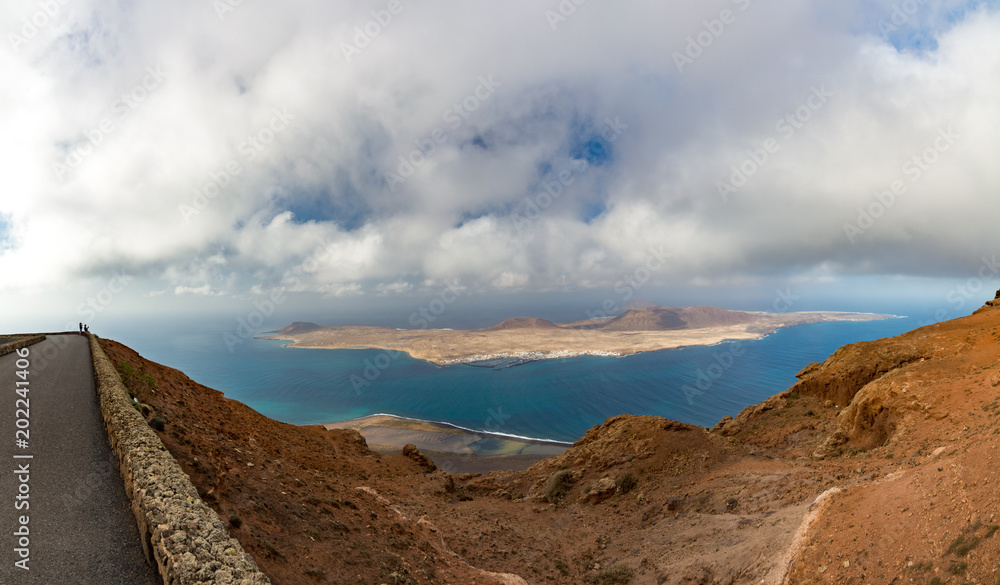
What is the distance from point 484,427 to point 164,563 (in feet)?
213

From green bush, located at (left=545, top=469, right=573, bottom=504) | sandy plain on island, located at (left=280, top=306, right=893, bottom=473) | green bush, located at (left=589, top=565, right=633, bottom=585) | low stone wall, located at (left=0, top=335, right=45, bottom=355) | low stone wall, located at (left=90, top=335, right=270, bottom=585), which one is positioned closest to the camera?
low stone wall, located at (left=90, top=335, right=270, bottom=585)

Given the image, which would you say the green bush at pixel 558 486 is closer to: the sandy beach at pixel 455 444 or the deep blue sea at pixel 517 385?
the sandy beach at pixel 455 444

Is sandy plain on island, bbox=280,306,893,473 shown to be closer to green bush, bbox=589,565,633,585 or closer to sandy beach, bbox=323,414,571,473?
sandy beach, bbox=323,414,571,473

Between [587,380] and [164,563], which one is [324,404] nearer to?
[587,380]

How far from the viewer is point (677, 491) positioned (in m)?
18.5

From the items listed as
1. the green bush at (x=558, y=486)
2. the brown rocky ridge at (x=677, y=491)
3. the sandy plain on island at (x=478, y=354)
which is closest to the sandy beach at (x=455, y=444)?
the sandy plain on island at (x=478, y=354)

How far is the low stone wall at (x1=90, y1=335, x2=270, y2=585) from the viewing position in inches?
189

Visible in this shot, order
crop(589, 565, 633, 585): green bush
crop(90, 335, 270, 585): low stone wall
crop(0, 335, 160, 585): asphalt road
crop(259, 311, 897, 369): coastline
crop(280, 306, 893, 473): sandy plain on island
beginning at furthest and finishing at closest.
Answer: crop(259, 311, 897, 369): coastline
crop(280, 306, 893, 473): sandy plain on island
crop(589, 565, 633, 585): green bush
crop(0, 335, 160, 585): asphalt road
crop(90, 335, 270, 585): low stone wall

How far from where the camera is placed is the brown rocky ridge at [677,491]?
25.6 ft

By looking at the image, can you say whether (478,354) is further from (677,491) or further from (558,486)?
(677,491)

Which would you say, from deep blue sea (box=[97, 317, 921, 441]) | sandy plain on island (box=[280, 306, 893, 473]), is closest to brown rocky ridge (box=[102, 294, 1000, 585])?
sandy plain on island (box=[280, 306, 893, 473])

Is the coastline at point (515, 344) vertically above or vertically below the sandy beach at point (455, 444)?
above

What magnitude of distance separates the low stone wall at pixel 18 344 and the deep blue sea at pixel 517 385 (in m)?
52.5

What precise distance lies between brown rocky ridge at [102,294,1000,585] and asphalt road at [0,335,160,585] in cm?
163
